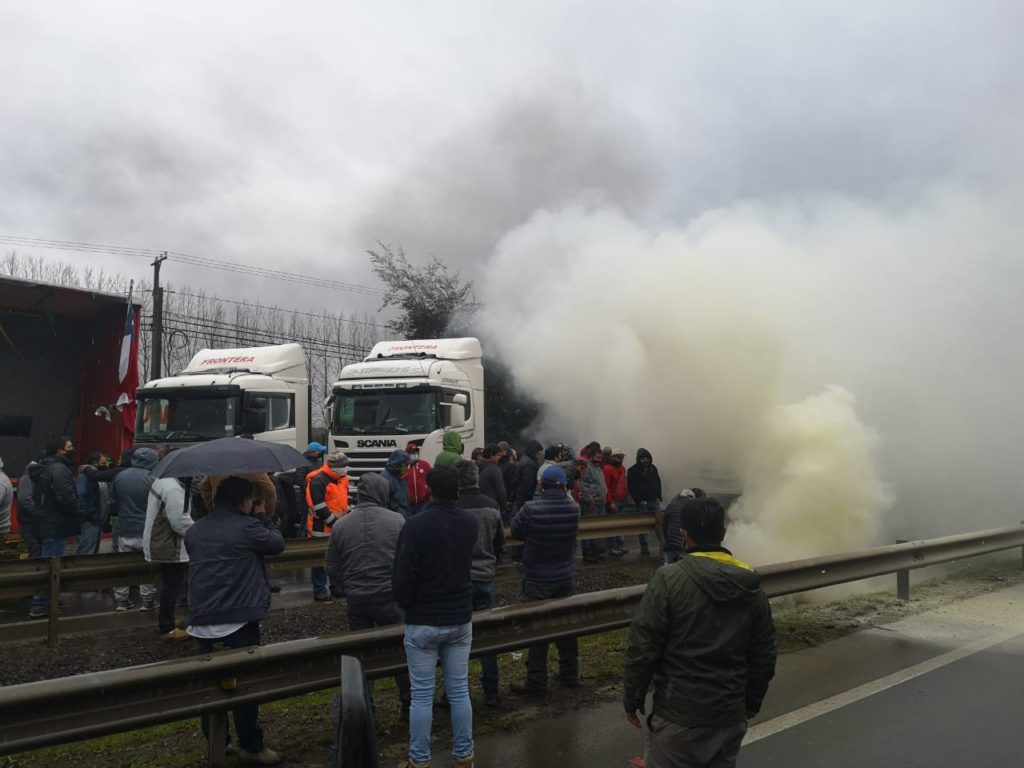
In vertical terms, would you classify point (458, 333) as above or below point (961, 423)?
above

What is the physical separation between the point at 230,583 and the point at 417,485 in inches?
251

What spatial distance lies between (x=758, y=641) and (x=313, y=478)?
7004 millimetres

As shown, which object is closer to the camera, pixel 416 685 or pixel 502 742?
pixel 416 685

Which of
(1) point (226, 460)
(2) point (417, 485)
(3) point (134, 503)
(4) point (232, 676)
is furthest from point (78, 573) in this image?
(2) point (417, 485)

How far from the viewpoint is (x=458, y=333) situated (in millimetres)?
22656

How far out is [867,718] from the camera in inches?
203

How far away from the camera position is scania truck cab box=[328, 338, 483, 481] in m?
14.1

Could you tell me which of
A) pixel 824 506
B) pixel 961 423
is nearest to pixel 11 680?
pixel 824 506

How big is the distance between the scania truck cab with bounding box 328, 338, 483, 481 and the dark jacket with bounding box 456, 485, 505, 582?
814 cm

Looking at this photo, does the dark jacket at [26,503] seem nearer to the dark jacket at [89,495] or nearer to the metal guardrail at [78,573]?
the dark jacket at [89,495]

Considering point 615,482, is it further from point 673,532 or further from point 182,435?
point 182,435

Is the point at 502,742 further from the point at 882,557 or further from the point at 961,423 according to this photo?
the point at 961,423

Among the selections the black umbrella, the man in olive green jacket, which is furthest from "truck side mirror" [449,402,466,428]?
the man in olive green jacket

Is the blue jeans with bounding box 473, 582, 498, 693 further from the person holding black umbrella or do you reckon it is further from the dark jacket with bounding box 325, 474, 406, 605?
the person holding black umbrella
